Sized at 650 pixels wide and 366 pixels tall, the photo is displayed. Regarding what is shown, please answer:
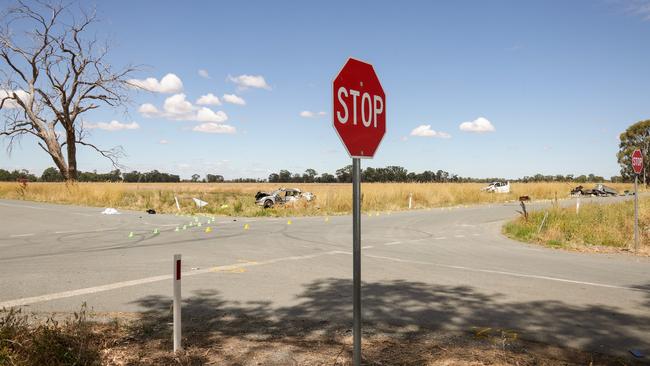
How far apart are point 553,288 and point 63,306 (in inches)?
273

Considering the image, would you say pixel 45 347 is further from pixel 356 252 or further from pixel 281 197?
pixel 281 197

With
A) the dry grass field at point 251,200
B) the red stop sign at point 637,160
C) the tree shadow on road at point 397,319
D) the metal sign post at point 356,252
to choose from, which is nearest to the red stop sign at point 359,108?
the metal sign post at point 356,252

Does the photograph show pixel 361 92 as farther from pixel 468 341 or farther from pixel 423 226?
pixel 423 226

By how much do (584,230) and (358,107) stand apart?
1362 centimetres

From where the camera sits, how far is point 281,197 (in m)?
28.2

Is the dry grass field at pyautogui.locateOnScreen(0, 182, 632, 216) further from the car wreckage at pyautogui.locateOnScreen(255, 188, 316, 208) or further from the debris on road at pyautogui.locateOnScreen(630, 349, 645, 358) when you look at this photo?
the debris on road at pyautogui.locateOnScreen(630, 349, 645, 358)

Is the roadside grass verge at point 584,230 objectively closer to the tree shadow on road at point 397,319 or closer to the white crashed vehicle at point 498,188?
the tree shadow on road at point 397,319

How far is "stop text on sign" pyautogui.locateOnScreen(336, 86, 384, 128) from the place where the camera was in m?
3.28

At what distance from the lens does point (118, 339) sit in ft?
14.5

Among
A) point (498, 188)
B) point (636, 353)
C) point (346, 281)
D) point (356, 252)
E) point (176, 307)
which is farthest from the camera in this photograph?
point (498, 188)

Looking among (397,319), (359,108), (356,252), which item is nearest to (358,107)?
(359,108)

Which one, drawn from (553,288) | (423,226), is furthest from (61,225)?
(553,288)

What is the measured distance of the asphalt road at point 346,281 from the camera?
5441 mm

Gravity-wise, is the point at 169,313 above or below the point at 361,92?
below
